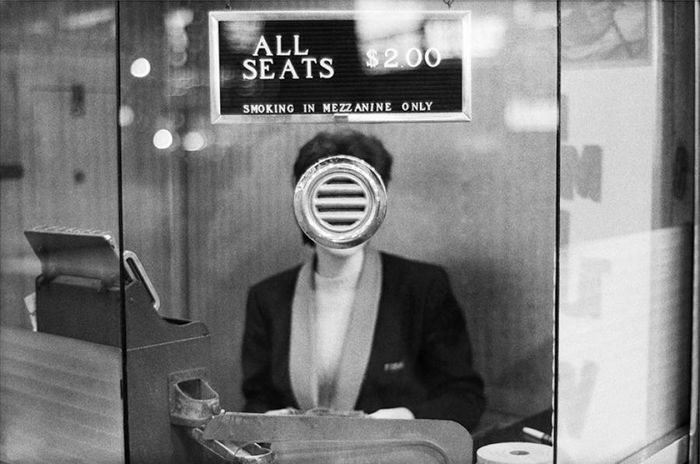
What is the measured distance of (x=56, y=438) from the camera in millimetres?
1396

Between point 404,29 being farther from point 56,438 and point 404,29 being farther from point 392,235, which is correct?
point 56,438

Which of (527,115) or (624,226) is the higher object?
(527,115)

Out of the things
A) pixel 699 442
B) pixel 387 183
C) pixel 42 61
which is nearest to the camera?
pixel 387 183

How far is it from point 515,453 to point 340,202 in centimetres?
49

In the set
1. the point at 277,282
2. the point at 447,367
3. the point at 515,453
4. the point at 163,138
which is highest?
the point at 163,138

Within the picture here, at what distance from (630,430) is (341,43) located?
839mm

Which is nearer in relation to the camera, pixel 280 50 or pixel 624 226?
pixel 280 50

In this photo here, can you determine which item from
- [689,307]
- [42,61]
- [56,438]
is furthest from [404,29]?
[56,438]

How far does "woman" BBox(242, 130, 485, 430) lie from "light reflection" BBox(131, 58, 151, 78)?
0.27 m

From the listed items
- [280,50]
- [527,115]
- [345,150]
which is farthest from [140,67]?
[527,115]

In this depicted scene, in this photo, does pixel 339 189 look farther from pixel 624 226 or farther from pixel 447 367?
pixel 624 226

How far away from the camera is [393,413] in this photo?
127 cm

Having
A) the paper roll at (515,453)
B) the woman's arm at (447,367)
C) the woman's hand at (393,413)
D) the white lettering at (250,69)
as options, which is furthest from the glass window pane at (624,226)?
the white lettering at (250,69)

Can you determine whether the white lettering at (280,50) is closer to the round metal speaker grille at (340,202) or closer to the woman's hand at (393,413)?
the round metal speaker grille at (340,202)
